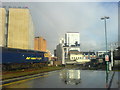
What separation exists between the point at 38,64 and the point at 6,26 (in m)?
58.7

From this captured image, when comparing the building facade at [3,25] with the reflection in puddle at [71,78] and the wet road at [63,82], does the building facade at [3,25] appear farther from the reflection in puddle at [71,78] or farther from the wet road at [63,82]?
the wet road at [63,82]

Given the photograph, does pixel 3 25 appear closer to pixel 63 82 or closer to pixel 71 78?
pixel 71 78

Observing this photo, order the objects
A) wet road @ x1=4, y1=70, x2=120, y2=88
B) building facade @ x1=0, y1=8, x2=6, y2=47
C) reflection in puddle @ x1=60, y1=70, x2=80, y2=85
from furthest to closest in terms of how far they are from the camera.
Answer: building facade @ x1=0, y1=8, x2=6, y2=47
reflection in puddle @ x1=60, y1=70, x2=80, y2=85
wet road @ x1=4, y1=70, x2=120, y2=88

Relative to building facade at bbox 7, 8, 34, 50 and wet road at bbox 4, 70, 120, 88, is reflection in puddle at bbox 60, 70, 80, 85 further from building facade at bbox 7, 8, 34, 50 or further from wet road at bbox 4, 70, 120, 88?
building facade at bbox 7, 8, 34, 50

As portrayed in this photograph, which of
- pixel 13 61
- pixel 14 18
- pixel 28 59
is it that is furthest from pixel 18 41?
pixel 13 61

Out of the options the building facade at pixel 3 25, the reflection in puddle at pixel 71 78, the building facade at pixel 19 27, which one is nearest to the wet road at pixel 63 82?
the reflection in puddle at pixel 71 78

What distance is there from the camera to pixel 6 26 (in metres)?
97.1

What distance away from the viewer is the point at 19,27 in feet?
328

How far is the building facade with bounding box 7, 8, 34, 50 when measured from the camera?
321ft

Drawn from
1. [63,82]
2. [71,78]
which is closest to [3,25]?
[71,78]

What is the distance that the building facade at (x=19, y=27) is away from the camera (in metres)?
97.8

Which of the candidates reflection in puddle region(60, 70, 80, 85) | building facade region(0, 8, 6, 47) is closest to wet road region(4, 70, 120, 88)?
reflection in puddle region(60, 70, 80, 85)

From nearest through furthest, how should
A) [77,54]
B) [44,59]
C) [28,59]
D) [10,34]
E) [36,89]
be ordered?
[36,89] < [28,59] < [44,59] < [10,34] < [77,54]

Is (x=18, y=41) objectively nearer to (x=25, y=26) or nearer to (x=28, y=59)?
(x=25, y=26)
